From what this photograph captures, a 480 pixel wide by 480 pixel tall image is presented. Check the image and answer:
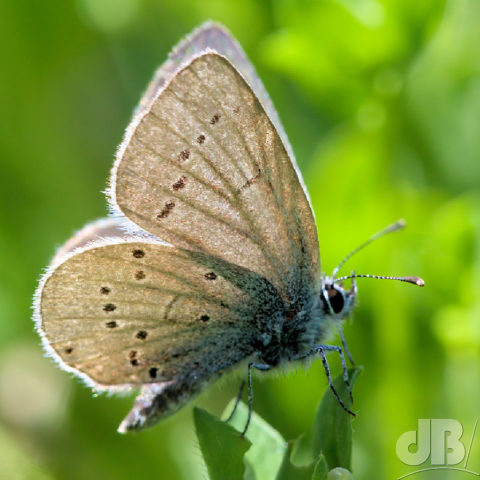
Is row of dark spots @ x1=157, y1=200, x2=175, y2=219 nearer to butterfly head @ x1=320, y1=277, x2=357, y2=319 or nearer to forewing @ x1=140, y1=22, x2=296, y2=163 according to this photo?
forewing @ x1=140, y1=22, x2=296, y2=163

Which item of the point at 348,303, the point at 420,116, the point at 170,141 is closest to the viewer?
the point at 170,141

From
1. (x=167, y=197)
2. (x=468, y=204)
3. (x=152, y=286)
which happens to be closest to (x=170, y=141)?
(x=167, y=197)

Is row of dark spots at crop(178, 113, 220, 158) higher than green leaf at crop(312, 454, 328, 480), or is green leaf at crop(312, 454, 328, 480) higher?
row of dark spots at crop(178, 113, 220, 158)

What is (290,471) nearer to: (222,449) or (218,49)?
(222,449)

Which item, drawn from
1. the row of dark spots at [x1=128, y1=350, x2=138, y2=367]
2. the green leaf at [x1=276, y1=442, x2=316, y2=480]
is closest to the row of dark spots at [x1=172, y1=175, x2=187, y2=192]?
the row of dark spots at [x1=128, y1=350, x2=138, y2=367]

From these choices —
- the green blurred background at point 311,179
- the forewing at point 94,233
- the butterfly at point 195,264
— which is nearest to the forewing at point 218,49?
the butterfly at point 195,264

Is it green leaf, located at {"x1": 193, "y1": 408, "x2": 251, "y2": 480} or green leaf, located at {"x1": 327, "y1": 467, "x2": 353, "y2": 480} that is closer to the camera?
green leaf, located at {"x1": 327, "y1": 467, "x2": 353, "y2": 480}

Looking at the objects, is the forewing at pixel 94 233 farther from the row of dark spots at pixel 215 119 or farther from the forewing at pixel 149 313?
the row of dark spots at pixel 215 119

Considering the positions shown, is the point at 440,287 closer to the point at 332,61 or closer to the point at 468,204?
the point at 468,204
